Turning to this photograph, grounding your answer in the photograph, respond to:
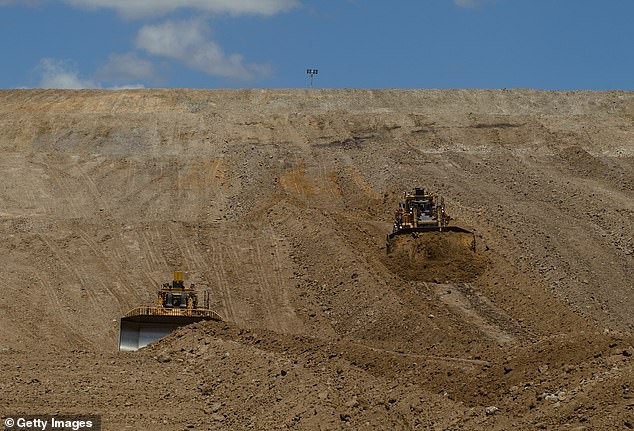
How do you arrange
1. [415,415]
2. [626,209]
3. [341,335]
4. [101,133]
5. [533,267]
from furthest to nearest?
1. [101,133]
2. [626,209]
3. [533,267]
4. [341,335]
5. [415,415]

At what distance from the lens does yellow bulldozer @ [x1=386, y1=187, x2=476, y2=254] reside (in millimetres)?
31422

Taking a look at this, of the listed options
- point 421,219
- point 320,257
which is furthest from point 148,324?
point 421,219

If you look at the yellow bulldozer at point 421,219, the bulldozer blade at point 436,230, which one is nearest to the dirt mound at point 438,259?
the bulldozer blade at point 436,230

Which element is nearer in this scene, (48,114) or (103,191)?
(103,191)

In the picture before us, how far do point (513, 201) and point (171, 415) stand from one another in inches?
955

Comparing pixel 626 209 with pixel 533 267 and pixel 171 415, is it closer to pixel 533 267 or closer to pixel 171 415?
pixel 533 267

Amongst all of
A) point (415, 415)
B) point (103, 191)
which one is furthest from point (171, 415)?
point (103, 191)

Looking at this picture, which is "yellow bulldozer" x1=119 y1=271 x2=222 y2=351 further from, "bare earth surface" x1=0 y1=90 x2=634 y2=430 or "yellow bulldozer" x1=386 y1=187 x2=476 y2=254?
"yellow bulldozer" x1=386 y1=187 x2=476 y2=254

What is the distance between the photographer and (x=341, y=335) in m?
27.7

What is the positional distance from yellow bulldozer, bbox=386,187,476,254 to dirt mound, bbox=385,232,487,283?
0.15m

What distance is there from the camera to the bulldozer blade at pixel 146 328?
989 inches

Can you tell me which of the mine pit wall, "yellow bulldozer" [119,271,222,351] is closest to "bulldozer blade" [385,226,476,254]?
the mine pit wall

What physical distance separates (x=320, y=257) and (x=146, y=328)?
9.57 meters

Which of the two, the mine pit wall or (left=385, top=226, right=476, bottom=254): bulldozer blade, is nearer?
the mine pit wall
